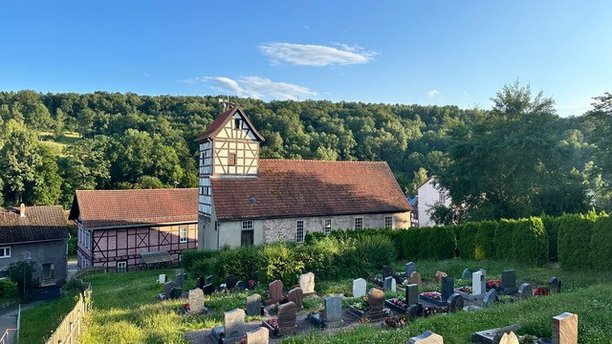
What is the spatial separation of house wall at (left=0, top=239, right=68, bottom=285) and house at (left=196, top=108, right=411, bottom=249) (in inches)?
559

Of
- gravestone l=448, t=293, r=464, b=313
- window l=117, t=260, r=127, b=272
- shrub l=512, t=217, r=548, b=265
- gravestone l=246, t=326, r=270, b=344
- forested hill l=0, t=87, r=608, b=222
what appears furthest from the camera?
forested hill l=0, t=87, r=608, b=222

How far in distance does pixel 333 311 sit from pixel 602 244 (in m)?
11.8

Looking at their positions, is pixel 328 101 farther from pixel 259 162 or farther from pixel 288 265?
pixel 288 265

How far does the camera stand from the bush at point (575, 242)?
1712 cm

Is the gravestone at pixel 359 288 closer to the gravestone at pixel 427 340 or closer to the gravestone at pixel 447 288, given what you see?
the gravestone at pixel 447 288

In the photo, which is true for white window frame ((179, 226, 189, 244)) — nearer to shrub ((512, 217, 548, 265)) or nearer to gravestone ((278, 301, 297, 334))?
gravestone ((278, 301, 297, 334))

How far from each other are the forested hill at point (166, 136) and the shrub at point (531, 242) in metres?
8.56

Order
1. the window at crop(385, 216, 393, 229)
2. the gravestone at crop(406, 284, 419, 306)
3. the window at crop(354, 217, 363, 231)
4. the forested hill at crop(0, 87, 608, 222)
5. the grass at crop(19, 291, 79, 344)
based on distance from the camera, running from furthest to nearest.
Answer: the forested hill at crop(0, 87, 608, 222)
the window at crop(385, 216, 393, 229)
the window at crop(354, 217, 363, 231)
the grass at crop(19, 291, 79, 344)
the gravestone at crop(406, 284, 419, 306)

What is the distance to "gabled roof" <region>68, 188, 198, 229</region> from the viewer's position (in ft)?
106

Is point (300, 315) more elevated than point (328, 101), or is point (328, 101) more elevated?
point (328, 101)

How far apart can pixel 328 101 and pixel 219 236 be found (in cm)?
8262

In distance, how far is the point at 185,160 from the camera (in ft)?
211

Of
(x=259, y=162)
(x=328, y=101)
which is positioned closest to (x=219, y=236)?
(x=259, y=162)

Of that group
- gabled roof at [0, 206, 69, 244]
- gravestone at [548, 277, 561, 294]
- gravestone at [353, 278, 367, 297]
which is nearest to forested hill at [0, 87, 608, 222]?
gravestone at [548, 277, 561, 294]
